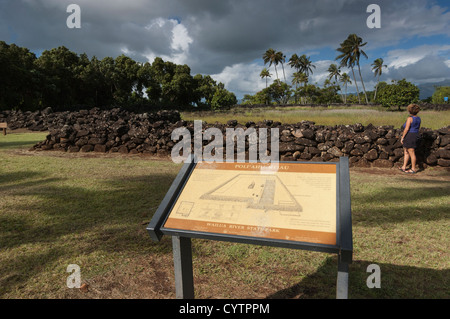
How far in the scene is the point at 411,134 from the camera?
705cm

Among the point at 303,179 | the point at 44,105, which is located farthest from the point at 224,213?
the point at 44,105

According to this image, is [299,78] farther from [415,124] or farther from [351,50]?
[415,124]

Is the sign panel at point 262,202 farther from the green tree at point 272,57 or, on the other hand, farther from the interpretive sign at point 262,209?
the green tree at point 272,57

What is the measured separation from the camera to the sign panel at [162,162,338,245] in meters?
1.92

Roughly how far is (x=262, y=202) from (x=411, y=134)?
6.56 m

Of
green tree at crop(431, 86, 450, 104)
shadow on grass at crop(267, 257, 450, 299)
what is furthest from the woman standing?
green tree at crop(431, 86, 450, 104)

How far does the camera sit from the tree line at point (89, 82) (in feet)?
92.6

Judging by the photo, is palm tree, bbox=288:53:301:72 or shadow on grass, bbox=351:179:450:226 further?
palm tree, bbox=288:53:301:72

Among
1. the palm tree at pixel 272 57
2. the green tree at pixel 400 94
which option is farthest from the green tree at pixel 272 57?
the green tree at pixel 400 94

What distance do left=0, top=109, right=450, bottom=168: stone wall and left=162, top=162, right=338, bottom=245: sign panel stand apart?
631 centimetres

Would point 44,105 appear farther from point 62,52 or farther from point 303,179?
point 303,179

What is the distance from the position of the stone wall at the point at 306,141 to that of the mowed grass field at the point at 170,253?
2.32 m

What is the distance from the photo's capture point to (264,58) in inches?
2793

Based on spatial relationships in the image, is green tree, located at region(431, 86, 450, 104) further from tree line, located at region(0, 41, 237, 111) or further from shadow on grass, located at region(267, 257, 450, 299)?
shadow on grass, located at region(267, 257, 450, 299)
